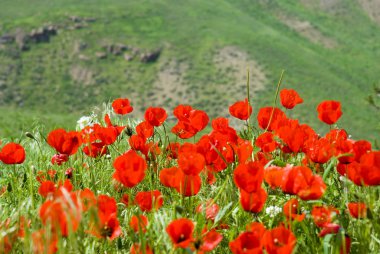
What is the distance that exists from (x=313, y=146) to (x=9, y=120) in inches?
1785

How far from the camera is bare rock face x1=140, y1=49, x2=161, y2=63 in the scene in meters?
99.4

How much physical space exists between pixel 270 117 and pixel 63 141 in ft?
4.12

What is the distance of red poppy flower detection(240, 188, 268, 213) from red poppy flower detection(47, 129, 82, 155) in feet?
3.91

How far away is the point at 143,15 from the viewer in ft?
368

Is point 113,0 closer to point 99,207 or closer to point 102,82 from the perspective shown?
point 102,82

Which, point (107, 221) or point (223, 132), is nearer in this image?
point (107, 221)

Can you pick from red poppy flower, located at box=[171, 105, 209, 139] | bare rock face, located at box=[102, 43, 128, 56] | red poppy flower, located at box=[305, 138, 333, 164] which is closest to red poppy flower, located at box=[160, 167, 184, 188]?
red poppy flower, located at box=[305, 138, 333, 164]

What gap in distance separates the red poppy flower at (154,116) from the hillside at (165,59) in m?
71.3

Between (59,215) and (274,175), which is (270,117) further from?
(59,215)

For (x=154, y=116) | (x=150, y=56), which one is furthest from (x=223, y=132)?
(x=150, y=56)


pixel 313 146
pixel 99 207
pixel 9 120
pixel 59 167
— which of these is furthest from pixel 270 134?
pixel 9 120

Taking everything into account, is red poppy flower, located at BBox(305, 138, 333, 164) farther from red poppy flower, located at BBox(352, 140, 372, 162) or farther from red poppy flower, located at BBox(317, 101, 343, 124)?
red poppy flower, located at BBox(317, 101, 343, 124)

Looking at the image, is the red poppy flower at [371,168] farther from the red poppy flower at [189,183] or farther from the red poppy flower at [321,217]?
the red poppy flower at [189,183]

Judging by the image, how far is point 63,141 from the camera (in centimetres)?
288
